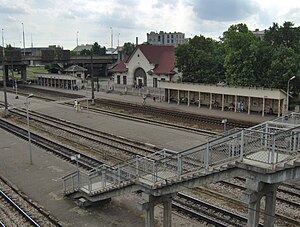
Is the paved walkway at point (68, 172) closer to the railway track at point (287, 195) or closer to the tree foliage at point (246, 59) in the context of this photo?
the railway track at point (287, 195)

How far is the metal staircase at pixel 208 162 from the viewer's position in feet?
39.2

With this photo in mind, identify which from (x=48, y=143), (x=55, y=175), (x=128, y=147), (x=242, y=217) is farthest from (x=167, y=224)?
(x=48, y=143)

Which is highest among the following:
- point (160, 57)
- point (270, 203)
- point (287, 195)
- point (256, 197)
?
point (160, 57)

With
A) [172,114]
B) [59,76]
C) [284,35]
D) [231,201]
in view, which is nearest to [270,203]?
[231,201]

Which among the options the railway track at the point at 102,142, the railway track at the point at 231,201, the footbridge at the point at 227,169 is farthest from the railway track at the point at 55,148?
the railway track at the point at 231,201

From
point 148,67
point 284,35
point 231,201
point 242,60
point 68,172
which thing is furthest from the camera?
point 148,67

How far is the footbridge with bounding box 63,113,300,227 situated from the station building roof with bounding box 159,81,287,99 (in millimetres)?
23933

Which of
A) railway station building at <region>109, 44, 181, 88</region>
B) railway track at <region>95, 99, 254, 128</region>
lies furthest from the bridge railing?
railway station building at <region>109, 44, 181, 88</region>

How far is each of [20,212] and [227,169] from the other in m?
12.0

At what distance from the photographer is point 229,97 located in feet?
151

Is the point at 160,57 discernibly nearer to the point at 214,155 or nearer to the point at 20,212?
the point at 20,212

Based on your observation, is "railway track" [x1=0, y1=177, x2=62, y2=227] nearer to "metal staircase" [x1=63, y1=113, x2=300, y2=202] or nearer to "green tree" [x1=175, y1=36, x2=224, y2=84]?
"metal staircase" [x1=63, y1=113, x2=300, y2=202]

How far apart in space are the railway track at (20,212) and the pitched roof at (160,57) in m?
47.8

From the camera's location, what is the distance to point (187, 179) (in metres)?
13.7
